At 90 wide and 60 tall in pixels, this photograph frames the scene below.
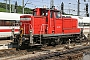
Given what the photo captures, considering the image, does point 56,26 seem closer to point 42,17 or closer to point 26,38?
point 42,17

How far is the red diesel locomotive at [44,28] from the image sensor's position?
15309 millimetres

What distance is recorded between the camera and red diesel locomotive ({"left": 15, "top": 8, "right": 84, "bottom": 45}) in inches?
603

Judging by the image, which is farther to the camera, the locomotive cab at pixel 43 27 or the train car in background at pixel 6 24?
the train car in background at pixel 6 24

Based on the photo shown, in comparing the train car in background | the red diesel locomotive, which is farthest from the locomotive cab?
the train car in background

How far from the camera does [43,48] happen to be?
54.2 ft

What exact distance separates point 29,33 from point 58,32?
12.1ft

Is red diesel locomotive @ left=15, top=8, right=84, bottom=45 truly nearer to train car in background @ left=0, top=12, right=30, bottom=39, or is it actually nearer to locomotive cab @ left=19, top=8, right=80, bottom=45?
locomotive cab @ left=19, top=8, right=80, bottom=45

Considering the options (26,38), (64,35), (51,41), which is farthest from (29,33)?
(64,35)

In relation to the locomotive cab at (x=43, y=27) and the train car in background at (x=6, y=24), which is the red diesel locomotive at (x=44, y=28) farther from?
the train car in background at (x=6, y=24)

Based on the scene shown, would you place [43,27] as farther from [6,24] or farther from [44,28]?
[6,24]

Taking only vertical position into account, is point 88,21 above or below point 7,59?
above

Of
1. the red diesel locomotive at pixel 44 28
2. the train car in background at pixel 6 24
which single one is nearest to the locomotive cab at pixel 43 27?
the red diesel locomotive at pixel 44 28

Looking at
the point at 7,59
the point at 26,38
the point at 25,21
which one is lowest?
the point at 7,59

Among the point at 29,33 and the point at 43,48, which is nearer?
the point at 29,33
